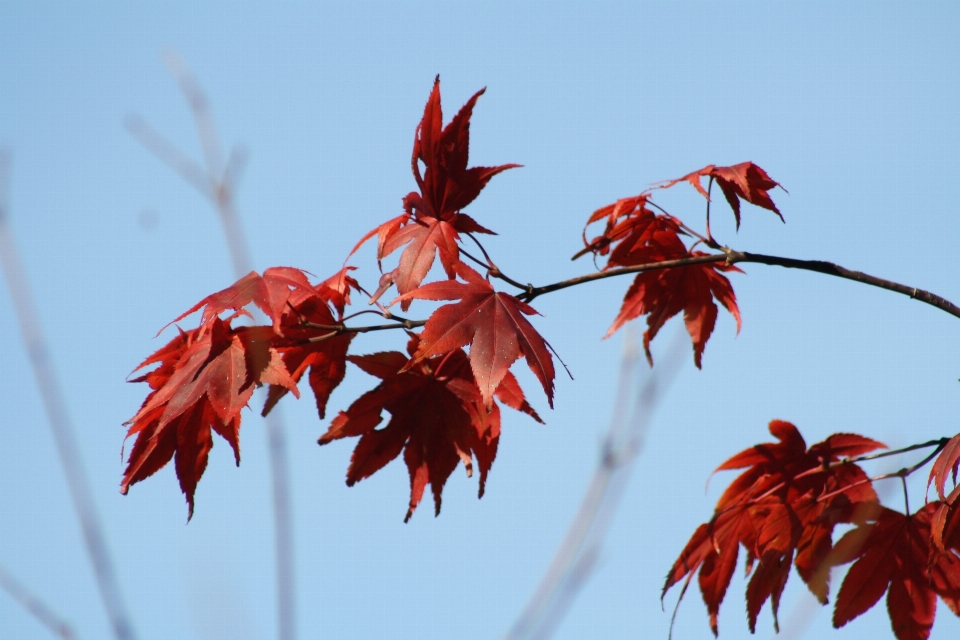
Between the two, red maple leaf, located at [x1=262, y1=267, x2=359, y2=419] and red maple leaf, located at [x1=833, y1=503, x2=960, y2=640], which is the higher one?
red maple leaf, located at [x1=262, y1=267, x2=359, y2=419]

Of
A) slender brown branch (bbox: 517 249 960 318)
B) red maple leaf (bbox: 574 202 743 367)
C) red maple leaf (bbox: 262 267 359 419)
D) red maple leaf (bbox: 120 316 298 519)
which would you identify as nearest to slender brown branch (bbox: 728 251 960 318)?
slender brown branch (bbox: 517 249 960 318)

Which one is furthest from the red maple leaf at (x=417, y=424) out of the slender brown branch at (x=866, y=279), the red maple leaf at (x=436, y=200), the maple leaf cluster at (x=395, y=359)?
the slender brown branch at (x=866, y=279)

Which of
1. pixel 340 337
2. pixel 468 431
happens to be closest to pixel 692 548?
pixel 468 431

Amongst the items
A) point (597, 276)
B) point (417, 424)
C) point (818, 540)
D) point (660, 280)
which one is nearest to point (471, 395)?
point (417, 424)

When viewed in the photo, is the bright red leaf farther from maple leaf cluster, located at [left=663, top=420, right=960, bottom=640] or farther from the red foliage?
maple leaf cluster, located at [left=663, top=420, right=960, bottom=640]

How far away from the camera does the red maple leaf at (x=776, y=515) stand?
1.95 m

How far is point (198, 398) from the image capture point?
1.62 meters

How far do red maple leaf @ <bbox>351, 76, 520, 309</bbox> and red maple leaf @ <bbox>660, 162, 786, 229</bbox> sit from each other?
0.43 m

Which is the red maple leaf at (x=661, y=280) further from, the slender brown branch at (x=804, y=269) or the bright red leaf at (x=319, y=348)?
the bright red leaf at (x=319, y=348)

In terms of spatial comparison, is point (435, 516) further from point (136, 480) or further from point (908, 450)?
Result: point (908, 450)

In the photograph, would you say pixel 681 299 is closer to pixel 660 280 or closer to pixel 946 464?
pixel 660 280

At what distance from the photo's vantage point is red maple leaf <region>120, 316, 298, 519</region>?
1.62 meters

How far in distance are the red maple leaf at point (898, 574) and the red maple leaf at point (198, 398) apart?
1.17 meters

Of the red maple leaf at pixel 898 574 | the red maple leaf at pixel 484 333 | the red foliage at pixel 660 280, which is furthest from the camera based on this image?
the red foliage at pixel 660 280
